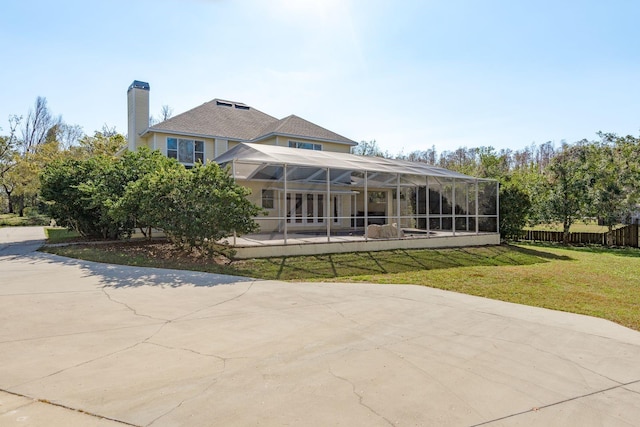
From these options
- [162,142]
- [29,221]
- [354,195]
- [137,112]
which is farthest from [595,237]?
[29,221]

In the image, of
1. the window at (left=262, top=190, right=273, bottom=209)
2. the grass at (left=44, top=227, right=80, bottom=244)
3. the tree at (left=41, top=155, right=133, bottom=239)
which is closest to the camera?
the tree at (left=41, top=155, right=133, bottom=239)

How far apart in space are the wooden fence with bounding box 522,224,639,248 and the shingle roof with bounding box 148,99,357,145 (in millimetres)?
12769

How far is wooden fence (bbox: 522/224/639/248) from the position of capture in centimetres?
2036

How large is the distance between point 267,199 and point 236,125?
8.00 meters

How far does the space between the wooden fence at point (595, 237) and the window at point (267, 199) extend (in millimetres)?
15868

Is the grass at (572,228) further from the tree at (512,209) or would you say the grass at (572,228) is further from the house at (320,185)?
the house at (320,185)

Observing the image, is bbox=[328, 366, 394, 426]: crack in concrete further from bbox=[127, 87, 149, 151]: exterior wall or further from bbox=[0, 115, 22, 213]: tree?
bbox=[0, 115, 22, 213]: tree

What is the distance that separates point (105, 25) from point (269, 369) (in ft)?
38.3

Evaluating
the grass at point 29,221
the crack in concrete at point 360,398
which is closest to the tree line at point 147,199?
the crack in concrete at point 360,398

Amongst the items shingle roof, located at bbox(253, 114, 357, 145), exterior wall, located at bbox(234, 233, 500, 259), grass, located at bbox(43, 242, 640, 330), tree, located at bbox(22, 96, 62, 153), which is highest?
tree, located at bbox(22, 96, 62, 153)

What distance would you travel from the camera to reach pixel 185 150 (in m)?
20.5

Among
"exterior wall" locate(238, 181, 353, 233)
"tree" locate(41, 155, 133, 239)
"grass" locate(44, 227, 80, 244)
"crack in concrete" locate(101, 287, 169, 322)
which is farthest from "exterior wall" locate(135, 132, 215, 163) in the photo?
"crack in concrete" locate(101, 287, 169, 322)

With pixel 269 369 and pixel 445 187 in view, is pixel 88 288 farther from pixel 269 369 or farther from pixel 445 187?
pixel 445 187

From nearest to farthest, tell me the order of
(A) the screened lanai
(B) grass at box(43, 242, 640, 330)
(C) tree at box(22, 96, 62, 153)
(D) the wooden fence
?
(B) grass at box(43, 242, 640, 330) → (A) the screened lanai → (D) the wooden fence → (C) tree at box(22, 96, 62, 153)
